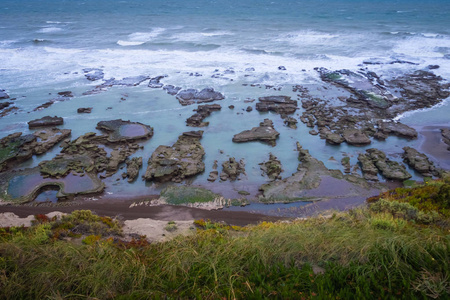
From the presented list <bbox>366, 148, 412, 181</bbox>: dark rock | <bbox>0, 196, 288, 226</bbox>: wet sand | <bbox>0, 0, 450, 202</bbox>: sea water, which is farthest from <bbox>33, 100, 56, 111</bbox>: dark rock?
<bbox>366, 148, 412, 181</bbox>: dark rock

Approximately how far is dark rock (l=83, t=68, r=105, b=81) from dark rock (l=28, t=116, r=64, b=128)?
9.46m

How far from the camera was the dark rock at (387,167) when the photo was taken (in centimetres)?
1532

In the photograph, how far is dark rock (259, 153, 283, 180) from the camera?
15.8 m

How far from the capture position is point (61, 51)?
3916cm

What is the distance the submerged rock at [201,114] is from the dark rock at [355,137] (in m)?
9.04

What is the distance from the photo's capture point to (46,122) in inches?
826

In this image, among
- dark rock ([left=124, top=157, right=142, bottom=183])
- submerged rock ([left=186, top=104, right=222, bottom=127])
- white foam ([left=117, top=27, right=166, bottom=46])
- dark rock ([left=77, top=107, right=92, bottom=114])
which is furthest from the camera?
white foam ([left=117, top=27, right=166, bottom=46])

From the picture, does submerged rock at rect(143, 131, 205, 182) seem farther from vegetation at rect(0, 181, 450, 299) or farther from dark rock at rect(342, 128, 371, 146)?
dark rock at rect(342, 128, 371, 146)

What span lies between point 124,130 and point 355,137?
14416mm

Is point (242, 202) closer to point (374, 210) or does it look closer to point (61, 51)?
point (374, 210)

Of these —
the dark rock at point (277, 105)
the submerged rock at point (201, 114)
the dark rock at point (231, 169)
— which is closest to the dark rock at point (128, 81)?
the submerged rock at point (201, 114)

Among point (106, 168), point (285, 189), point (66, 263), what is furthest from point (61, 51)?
point (66, 263)

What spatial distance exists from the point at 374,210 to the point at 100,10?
75.6 meters

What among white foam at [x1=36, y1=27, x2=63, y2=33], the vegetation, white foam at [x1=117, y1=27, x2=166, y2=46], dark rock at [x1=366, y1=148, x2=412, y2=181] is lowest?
dark rock at [x1=366, y1=148, x2=412, y2=181]
